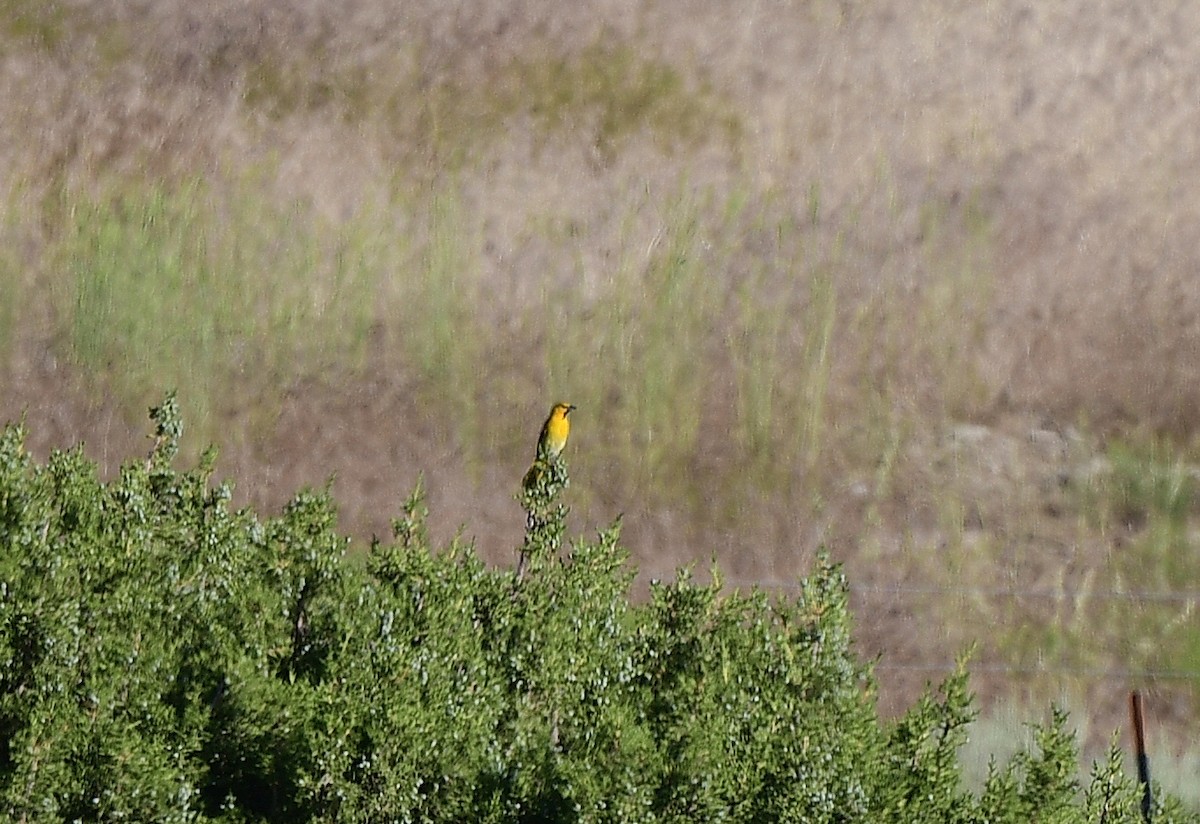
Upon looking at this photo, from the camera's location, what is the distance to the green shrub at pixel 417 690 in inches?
398

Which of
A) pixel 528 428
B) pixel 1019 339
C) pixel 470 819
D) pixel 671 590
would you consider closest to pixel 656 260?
pixel 528 428

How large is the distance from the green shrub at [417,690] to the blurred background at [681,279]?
8923mm

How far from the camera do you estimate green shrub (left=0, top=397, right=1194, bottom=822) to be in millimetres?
10109

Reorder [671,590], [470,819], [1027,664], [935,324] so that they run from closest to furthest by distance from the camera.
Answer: [470,819] < [671,590] < [1027,664] < [935,324]

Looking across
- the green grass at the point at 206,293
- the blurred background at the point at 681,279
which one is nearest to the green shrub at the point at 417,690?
the blurred background at the point at 681,279

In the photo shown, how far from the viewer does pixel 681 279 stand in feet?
70.4

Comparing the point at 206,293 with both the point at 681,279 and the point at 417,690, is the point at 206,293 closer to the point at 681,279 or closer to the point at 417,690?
the point at 681,279

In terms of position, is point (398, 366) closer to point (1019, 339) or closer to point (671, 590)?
point (1019, 339)

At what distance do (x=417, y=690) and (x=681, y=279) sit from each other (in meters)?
11.7

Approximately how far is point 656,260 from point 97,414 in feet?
21.8

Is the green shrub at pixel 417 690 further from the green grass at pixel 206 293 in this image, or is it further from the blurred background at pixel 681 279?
the green grass at pixel 206 293

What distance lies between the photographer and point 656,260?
850 inches

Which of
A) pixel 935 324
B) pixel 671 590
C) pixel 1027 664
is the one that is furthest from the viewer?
pixel 935 324

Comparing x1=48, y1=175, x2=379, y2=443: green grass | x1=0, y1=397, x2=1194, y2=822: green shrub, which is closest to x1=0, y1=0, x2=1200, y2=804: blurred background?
x1=48, y1=175, x2=379, y2=443: green grass
